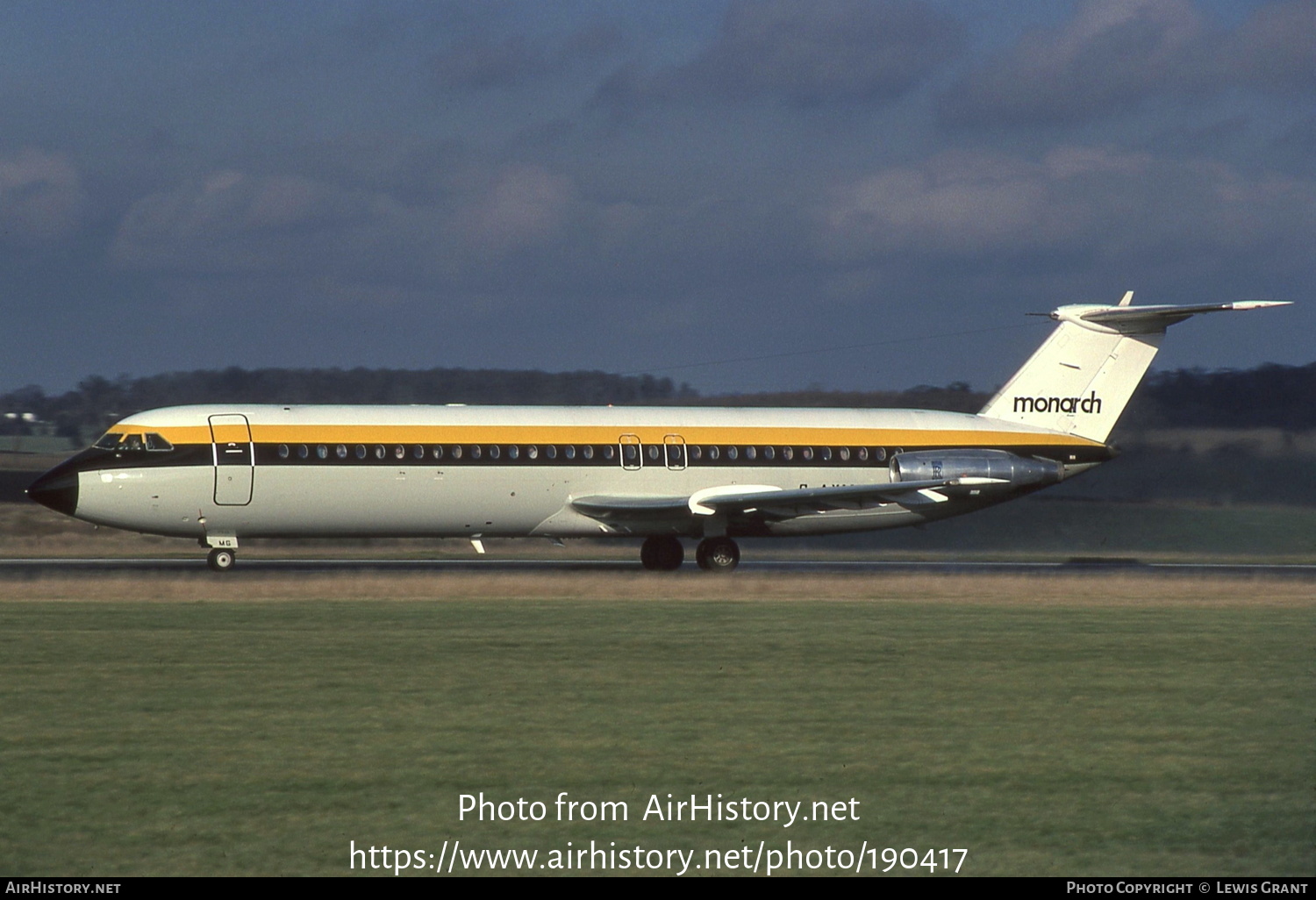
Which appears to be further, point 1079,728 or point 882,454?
point 882,454

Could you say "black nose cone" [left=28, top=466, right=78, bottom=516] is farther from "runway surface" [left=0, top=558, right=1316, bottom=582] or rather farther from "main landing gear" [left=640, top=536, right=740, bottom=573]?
"main landing gear" [left=640, top=536, right=740, bottom=573]

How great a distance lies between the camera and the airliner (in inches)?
1169

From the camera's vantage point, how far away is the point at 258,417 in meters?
30.3

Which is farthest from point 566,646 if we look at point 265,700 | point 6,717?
point 6,717

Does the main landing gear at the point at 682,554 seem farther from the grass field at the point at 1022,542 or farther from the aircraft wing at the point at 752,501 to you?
the grass field at the point at 1022,542

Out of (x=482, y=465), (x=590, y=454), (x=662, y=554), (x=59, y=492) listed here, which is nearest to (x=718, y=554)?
(x=662, y=554)

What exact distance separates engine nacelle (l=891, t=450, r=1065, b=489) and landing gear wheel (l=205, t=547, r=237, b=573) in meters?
13.8

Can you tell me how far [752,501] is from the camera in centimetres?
3170

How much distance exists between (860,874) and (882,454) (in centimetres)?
2556

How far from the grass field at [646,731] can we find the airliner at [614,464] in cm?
747

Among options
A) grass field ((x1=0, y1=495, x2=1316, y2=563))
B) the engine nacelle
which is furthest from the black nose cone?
the engine nacelle

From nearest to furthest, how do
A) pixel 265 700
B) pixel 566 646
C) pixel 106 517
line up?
pixel 265 700 < pixel 566 646 < pixel 106 517
